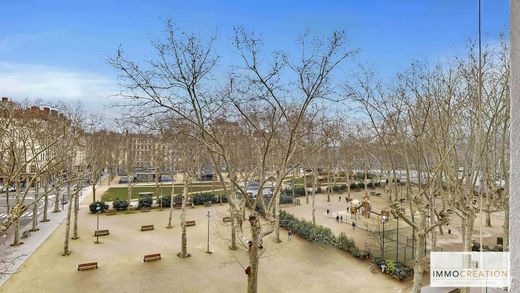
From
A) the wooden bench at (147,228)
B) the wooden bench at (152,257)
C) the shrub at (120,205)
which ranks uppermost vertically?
the shrub at (120,205)

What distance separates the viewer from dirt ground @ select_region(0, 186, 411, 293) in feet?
45.0

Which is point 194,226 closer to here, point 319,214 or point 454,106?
point 319,214

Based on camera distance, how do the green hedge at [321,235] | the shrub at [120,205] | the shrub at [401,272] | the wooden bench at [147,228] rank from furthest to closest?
the shrub at [120,205] < the wooden bench at [147,228] < the green hedge at [321,235] < the shrub at [401,272]

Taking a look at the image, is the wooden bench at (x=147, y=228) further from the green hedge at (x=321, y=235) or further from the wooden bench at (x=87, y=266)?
the green hedge at (x=321, y=235)

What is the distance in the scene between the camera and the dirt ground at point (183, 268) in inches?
540

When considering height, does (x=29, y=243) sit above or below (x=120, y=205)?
below

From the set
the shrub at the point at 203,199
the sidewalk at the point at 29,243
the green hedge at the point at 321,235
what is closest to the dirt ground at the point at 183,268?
the sidewalk at the point at 29,243

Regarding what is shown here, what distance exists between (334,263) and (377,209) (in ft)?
59.1

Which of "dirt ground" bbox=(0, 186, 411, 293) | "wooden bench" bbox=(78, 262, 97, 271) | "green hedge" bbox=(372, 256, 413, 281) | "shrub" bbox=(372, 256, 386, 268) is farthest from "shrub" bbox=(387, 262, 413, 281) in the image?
"wooden bench" bbox=(78, 262, 97, 271)

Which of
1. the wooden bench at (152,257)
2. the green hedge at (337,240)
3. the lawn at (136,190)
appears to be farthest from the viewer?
the lawn at (136,190)

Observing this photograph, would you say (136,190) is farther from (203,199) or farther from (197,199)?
(203,199)

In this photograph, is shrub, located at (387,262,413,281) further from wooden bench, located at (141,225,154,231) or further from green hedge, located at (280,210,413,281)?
wooden bench, located at (141,225,154,231)

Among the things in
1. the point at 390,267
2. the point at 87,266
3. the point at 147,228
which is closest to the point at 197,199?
the point at 147,228

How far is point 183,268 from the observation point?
15891 millimetres
